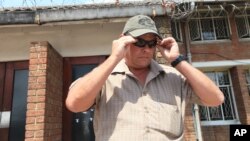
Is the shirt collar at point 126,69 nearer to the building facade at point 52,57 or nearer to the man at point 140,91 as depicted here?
the man at point 140,91

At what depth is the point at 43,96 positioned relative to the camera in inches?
133

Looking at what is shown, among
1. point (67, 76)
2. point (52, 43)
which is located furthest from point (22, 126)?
point (52, 43)

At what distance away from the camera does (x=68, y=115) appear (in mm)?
3980

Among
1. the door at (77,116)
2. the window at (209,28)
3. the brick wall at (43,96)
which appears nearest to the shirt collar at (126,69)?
the brick wall at (43,96)

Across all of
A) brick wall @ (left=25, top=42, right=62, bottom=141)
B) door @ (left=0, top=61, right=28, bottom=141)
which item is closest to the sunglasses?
brick wall @ (left=25, top=42, right=62, bottom=141)

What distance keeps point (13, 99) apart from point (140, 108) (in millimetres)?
3075

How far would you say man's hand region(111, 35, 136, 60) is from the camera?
158cm

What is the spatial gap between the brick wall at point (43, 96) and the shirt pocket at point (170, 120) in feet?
6.94

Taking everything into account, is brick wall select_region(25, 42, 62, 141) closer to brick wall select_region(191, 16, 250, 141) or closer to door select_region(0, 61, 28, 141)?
door select_region(0, 61, 28, 141)

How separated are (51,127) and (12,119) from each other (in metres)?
0.82

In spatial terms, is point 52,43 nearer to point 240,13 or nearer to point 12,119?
point 12,119

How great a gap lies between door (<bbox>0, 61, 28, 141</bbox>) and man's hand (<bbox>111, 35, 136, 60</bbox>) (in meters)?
2.88

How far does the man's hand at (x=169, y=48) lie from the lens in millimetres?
1730

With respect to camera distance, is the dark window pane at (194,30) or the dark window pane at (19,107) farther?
the dark window pane at (194,30)
